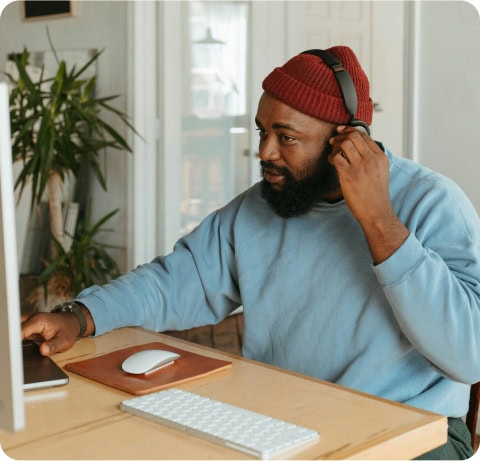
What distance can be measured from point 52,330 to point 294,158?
0.66 metres

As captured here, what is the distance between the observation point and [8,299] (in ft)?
2.97

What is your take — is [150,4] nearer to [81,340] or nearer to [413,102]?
[413,102]

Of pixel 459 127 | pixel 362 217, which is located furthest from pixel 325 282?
pixel 459 127

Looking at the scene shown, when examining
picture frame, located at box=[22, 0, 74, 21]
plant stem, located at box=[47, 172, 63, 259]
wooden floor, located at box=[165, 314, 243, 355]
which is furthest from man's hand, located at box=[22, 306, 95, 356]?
picture frame, located at box=[22, 0, 74, 21]

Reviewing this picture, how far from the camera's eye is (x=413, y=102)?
3.38 metres

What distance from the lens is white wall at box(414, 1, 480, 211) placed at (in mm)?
3053

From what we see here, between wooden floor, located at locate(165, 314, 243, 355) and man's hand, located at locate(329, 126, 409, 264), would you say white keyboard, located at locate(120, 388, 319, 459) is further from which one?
wooden floor, located at locate(165, 314, 243, 355)

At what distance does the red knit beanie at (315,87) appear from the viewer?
1.84 meters

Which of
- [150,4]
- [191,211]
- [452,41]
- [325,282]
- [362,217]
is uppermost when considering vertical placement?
[150,4]

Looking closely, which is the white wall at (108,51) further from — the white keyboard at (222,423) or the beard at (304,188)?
the white keyboard at (222,423)

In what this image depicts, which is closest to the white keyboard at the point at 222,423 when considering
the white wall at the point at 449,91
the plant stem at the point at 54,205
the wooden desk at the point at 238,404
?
the wooden desk at the point at 238,404

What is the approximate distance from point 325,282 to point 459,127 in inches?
61.8

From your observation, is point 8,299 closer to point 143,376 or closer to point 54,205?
point 143,376

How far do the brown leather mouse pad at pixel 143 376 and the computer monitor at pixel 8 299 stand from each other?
453 mm
